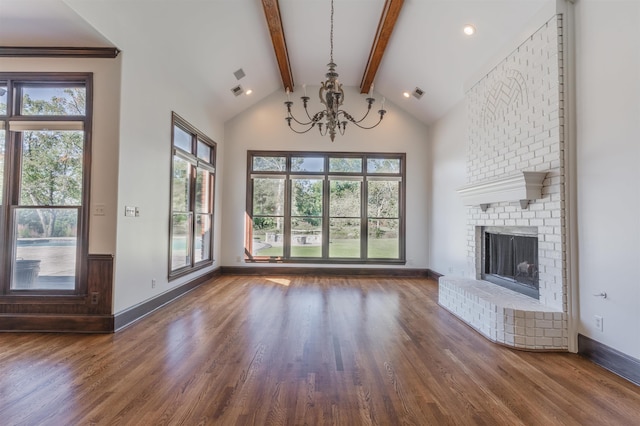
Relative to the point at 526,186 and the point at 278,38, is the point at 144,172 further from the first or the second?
the point at 526,186

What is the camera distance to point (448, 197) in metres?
5.77

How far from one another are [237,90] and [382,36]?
2.84m

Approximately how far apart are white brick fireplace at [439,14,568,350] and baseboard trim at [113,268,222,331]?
3947 mm

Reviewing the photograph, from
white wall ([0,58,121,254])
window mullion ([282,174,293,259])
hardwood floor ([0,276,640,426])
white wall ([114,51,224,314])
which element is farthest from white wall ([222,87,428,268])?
white wall ([0,58,121,254])

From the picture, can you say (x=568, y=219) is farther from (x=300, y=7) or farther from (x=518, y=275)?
(x=300, y=7)

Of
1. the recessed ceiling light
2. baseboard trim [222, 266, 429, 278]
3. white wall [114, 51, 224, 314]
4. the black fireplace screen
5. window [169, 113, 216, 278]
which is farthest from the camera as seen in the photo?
baseboard trim [222, 266, 429, 278]

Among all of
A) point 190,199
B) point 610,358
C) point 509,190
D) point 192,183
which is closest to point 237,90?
point 192,183

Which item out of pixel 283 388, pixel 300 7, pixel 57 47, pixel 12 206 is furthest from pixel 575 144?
pixel 12 206

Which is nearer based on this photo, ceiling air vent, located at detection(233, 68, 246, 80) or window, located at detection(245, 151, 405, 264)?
ceiling air vent, located at detection(233, 68, 246, 80)

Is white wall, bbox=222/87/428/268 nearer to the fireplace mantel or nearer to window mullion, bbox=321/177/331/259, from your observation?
window mullion, bbox=321/177/331/259

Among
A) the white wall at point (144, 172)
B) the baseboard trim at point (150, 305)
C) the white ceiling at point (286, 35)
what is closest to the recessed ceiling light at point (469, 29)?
the white ceiling at point (286, 35)

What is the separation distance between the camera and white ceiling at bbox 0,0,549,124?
3023mm

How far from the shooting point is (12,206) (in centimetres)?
329

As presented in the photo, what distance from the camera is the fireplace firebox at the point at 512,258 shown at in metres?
3.47
